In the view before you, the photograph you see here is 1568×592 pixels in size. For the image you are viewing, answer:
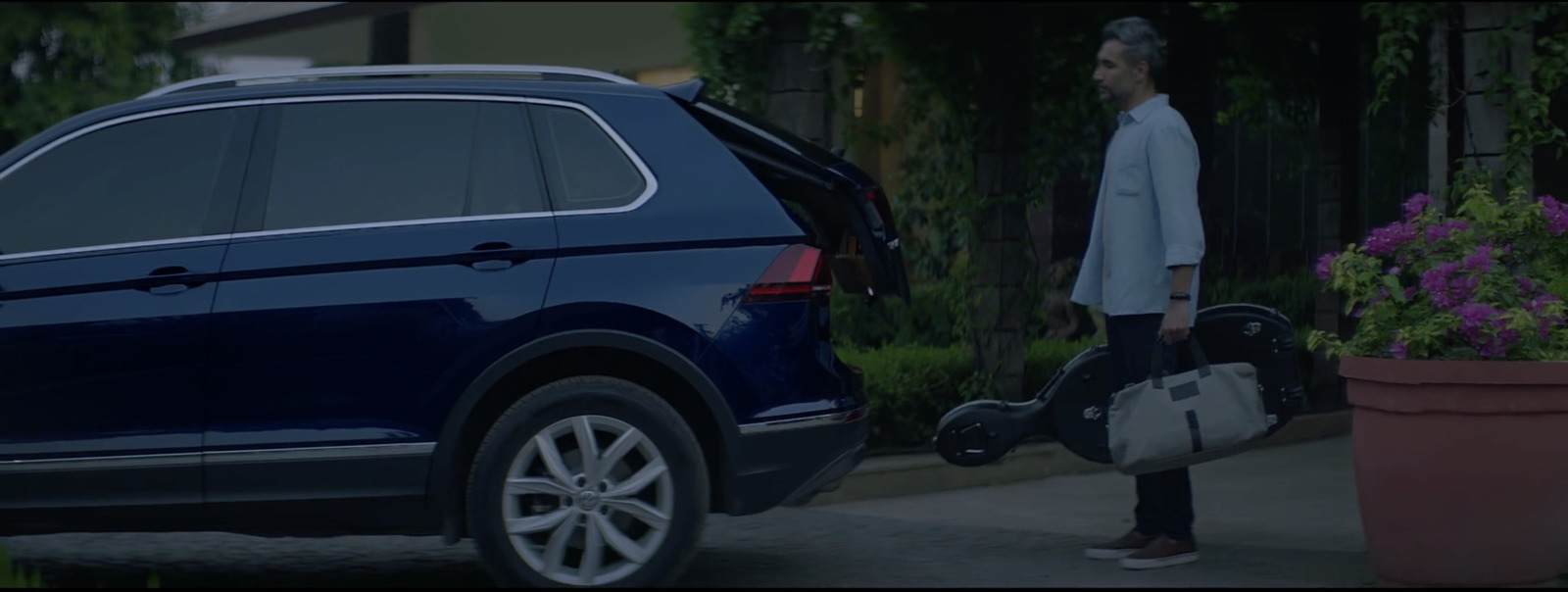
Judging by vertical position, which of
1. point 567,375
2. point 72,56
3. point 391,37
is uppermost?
point 72,56

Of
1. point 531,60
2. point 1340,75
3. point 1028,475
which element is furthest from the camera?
point 531,60

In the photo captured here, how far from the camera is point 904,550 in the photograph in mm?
7074

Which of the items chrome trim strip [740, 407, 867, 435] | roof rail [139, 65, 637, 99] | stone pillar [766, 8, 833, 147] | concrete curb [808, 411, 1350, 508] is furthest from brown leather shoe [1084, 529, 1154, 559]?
stone pillar [766, 8, 833, 147]

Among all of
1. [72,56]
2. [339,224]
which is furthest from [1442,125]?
[72,56]

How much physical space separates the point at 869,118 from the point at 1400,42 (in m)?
3.00

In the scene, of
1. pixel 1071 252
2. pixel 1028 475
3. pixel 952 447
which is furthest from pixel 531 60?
pixel 952 447

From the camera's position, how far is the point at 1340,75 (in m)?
12.0

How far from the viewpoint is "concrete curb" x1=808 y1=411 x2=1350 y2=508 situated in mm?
8570

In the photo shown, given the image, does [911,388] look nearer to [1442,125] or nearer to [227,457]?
[1442,125]

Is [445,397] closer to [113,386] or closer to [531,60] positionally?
[113,386]

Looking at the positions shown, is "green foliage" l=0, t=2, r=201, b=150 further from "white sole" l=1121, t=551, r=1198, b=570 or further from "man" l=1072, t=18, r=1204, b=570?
"white sole" l=1121, t=551, r=1198, b=570

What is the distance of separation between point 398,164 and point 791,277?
1260mm

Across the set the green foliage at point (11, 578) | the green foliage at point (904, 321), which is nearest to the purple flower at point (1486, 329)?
the green foliage at point (11, 578)

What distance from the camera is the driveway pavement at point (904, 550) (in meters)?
6.37
